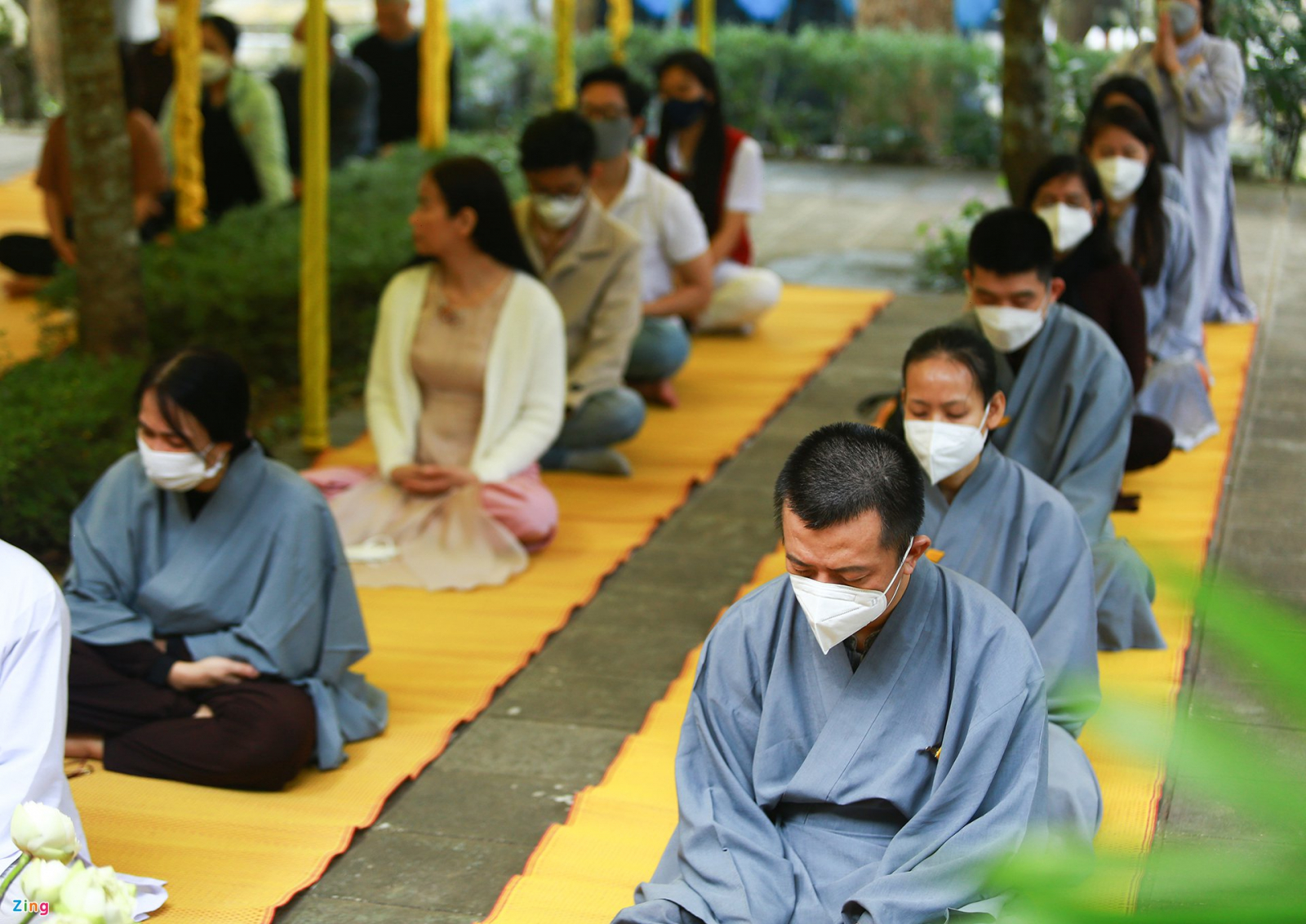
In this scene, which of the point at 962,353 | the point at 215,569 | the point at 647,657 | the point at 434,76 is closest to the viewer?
the point at 962,353

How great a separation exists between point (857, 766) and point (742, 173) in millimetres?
4984

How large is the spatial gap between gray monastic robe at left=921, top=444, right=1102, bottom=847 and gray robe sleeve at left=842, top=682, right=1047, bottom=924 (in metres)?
0.54

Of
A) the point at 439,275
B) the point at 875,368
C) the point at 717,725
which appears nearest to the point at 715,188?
the point at 875,368

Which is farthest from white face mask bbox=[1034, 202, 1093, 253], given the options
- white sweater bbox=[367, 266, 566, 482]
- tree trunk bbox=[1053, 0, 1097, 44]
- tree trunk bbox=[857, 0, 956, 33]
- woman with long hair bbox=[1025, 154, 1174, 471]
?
tree trunk bbox=[1053, 0, 1097, 44]

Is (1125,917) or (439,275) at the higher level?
(1125,917)

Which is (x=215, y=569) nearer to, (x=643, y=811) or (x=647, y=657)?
(x=643, y=811)

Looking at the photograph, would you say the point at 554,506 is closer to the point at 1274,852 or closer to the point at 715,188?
the point at 715,188

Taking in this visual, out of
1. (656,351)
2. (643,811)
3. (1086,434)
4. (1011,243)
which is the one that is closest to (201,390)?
(643,811)

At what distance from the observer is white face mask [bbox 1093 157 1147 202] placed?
5.24 meters

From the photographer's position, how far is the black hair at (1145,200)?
528 centimetres

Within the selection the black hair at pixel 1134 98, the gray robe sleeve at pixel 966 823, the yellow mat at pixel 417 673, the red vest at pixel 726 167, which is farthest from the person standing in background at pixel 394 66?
the gray robe sleeve at pixel 966 823

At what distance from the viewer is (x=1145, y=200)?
539 cm

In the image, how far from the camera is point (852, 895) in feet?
7.58

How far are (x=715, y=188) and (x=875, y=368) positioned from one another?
43.5 inches
